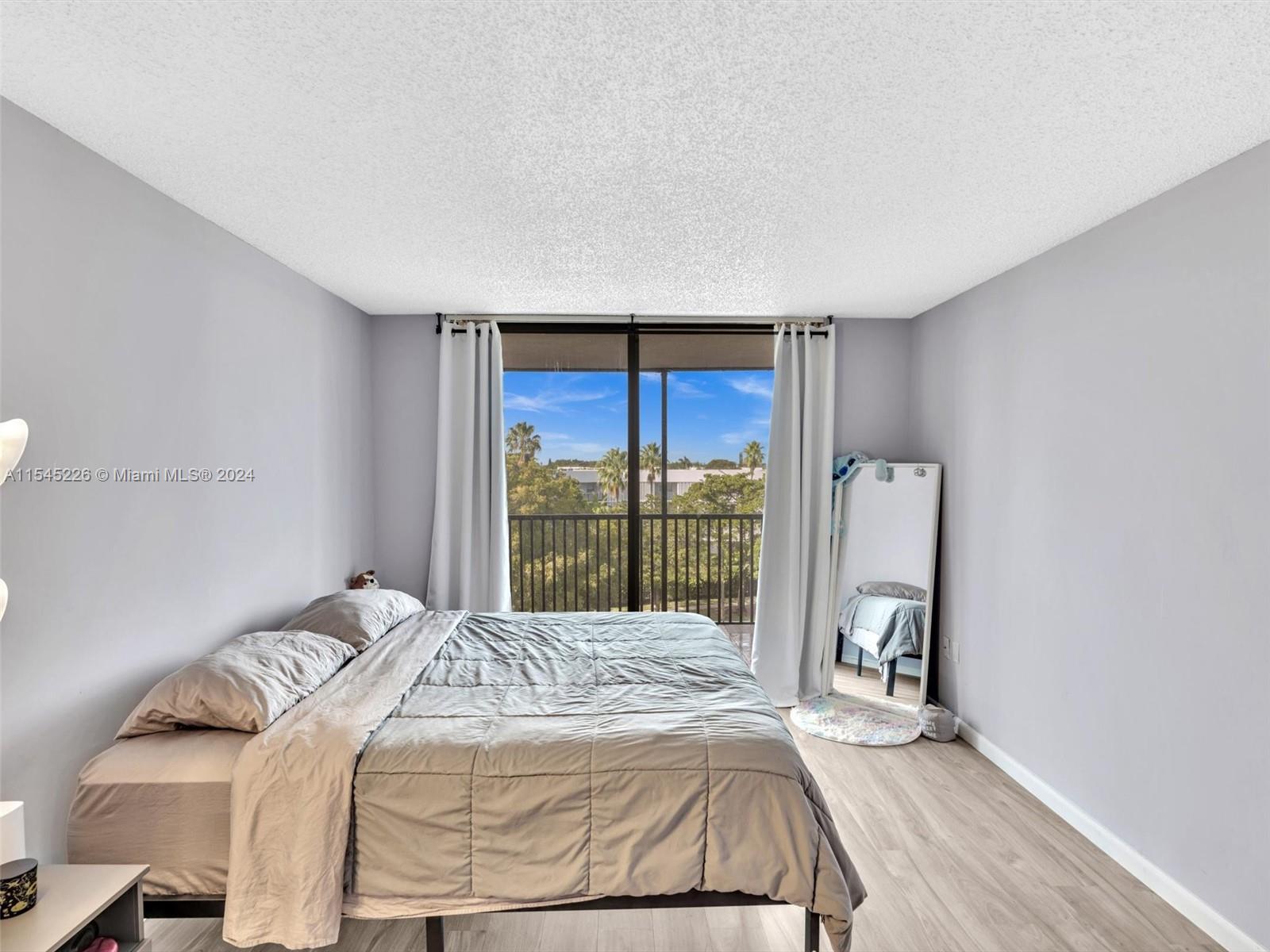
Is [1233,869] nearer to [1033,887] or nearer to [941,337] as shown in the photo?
[1033,887]

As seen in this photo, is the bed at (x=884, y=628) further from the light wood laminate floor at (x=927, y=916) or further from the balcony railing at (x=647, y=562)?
the light wood laminate floor at (x=927, y=916)

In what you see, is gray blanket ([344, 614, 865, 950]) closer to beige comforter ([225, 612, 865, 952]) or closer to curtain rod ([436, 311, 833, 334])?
beige comforter ([225, 612, 865, 952])

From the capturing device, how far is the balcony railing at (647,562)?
207 inches

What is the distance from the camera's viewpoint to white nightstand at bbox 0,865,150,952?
1.43 meters

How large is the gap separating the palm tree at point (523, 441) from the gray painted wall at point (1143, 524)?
9.31 feet

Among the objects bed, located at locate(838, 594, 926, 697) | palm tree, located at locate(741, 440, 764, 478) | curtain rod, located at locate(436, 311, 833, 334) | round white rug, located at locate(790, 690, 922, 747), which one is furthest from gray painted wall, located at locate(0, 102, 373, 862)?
bed, located at locate(838, 594, 926, 697)

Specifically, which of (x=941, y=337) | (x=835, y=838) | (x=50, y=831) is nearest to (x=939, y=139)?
(x=835, y=838)

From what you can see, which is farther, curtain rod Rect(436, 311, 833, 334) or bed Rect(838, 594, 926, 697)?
curtain rod Rect(436, 311, 833, 334)

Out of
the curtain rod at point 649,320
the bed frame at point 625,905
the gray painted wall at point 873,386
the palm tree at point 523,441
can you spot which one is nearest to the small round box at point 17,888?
the bed frame at point 625,905

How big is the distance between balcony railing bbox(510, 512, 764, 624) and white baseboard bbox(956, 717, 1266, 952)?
7.42ft

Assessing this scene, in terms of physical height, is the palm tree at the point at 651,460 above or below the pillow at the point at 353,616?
above

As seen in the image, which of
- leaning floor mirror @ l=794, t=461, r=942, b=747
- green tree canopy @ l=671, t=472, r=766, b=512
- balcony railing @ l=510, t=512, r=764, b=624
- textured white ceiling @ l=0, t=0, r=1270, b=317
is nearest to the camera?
textured white ceiling @ l=0, t=0, r=1270, b=317

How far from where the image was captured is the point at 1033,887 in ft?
8.36

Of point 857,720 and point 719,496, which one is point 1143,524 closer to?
point 857,720
